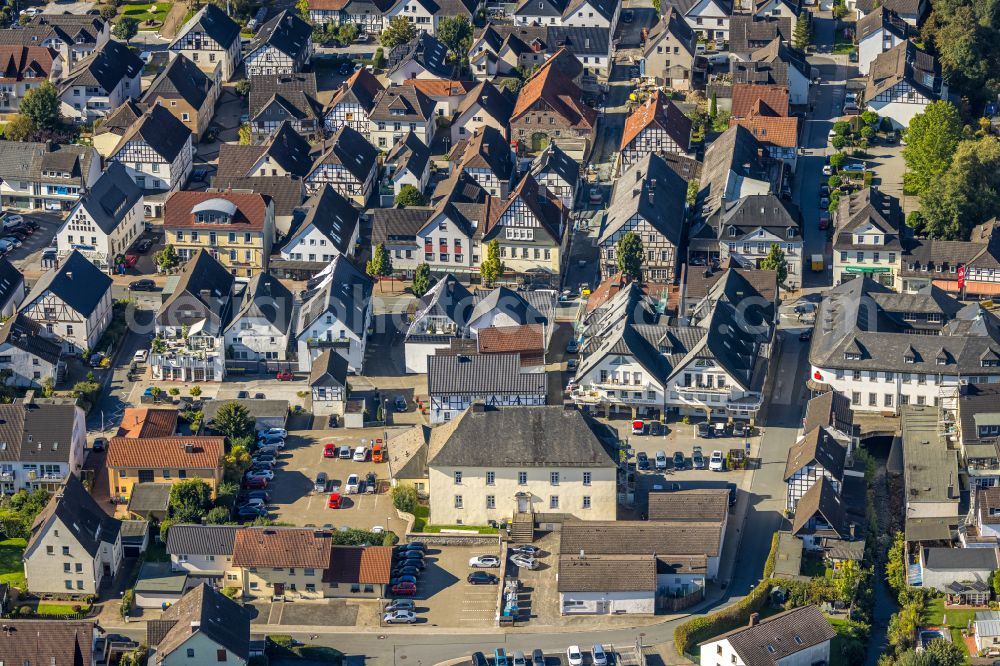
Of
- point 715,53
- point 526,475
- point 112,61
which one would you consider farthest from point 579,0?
point 526,475

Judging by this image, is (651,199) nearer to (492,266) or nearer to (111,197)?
(492,266)

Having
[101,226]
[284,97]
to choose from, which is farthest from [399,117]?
[101,226]

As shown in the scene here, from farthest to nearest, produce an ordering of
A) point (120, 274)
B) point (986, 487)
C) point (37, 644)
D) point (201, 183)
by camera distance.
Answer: point (201, 183), point (120, 274), point (986, 487), point (37, 644)

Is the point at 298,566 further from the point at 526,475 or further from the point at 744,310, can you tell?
the point at 744,310

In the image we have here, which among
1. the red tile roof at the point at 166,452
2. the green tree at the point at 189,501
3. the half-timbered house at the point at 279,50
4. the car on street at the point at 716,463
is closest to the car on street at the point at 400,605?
the green tree at the point at 189,501

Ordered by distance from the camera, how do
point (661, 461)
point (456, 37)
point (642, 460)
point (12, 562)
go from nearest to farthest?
point (12, 562) < point (661, 461) < point (642, 460) < point (456, 37)

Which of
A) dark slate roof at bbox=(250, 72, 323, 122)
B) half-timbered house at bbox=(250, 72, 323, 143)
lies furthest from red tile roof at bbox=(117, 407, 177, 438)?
dark slate roof at bbox=(250, 72, 323, 122)

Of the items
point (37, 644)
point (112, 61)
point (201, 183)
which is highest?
point (112, 61)
